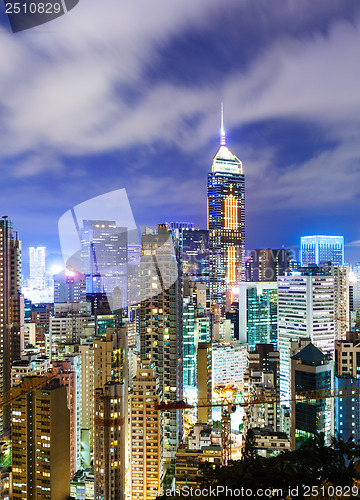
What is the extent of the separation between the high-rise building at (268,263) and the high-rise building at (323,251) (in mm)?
844

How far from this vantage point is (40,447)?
5203 millimetres

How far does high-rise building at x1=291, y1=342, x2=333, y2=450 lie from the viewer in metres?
7.12

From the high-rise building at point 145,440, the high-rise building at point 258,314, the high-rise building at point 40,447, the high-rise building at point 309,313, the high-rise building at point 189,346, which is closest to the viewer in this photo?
the high-rise building at point 40,447

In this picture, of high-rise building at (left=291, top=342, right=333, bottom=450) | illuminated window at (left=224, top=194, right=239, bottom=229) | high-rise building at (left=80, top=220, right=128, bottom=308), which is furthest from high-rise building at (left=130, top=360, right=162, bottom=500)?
illuminated window at (left=224, top=194, right=239, bottom=229)

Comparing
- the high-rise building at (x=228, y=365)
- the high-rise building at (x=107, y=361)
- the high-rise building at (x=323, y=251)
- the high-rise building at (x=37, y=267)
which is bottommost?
the high-rise building at (x=228, y=365)

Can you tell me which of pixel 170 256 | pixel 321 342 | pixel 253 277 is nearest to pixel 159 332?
pixel 170 256

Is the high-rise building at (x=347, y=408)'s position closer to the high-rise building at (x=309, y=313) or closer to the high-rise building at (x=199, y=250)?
the high-rise building at (x=309, y=313)

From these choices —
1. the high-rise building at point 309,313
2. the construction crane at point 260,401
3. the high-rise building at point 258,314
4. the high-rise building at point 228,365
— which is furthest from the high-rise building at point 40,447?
the high-rise building at point 258,314

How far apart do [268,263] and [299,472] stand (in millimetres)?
13652

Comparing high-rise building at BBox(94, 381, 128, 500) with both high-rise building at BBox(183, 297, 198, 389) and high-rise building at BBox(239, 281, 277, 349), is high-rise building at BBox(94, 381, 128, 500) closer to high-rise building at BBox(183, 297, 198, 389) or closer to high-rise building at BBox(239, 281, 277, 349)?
high-rise building at BBox(183, 297, 198, 389)

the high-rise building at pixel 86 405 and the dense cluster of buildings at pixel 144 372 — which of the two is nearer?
the dense cluster of buildings at pixel 144 372

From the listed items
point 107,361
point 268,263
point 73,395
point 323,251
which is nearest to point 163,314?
point 107,361

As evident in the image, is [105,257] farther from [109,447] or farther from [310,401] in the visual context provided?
[310,401]

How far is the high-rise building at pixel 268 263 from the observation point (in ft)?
49.5
